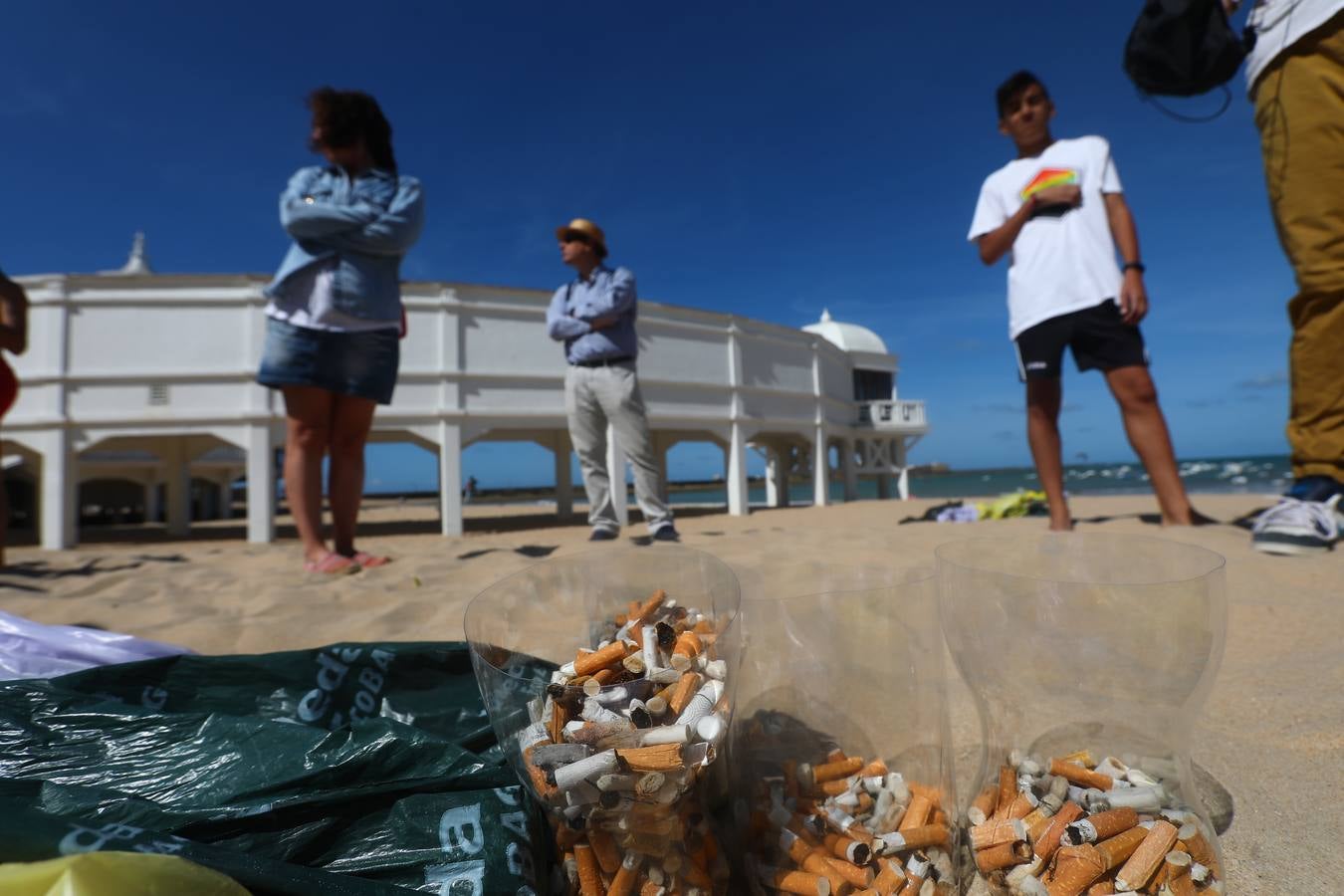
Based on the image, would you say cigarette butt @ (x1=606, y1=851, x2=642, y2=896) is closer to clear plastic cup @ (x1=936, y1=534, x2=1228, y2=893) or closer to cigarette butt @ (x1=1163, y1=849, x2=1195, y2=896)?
clear plastic cup @ (x1=936, y1=534, x2=1228, y2=893)

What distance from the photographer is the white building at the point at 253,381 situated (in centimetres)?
569

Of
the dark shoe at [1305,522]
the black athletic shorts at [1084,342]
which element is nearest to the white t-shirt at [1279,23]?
the black athletic shorts at [1084,342]

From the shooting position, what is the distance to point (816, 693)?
828 millimetres

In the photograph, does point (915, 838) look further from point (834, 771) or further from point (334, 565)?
point (334, 565)

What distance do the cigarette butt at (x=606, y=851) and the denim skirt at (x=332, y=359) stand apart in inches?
95.7

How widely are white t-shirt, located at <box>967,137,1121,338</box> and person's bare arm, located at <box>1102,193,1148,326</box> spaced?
0.10 feet

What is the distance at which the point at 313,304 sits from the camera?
2.53 metres

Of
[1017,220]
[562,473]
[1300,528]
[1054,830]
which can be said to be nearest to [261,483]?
[562,473]

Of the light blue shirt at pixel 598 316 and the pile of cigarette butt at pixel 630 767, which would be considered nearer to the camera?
the pile of cigarette butt at pixel 630 767

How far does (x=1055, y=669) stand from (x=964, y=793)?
24cm

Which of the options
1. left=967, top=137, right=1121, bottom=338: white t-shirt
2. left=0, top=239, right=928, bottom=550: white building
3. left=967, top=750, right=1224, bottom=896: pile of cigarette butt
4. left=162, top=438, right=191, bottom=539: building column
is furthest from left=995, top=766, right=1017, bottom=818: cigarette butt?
left=162, top=438, right=191, bottom=539: building column

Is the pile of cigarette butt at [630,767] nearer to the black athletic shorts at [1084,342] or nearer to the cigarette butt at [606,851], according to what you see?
the cigarette butt at [606,851]

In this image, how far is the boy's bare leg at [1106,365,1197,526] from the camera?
8.58 feet

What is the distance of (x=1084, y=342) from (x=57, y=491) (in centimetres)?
803
